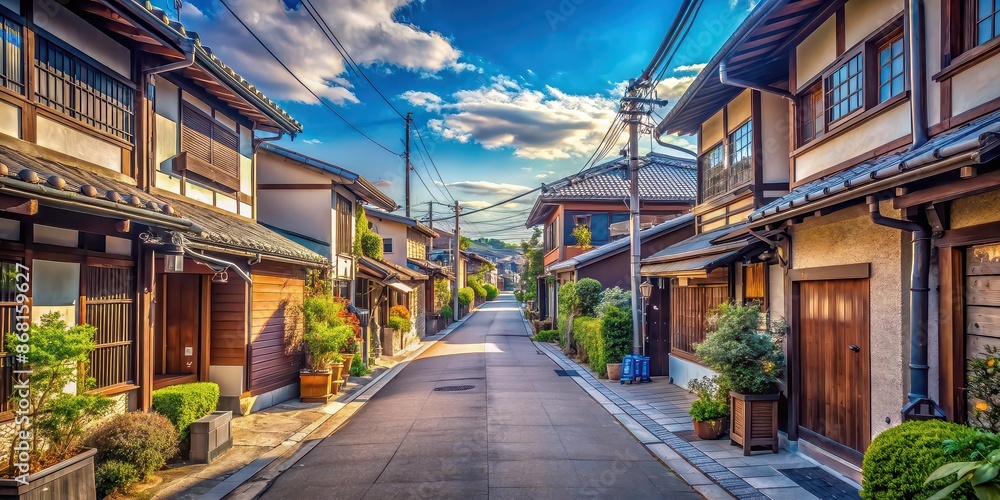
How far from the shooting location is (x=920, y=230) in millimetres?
5594

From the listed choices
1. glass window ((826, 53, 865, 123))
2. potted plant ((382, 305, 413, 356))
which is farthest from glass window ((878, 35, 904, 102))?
potted plant ((382, 305, 413, 356))

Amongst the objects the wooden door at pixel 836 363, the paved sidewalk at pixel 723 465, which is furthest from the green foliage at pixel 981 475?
the wooden door at pixel 836 363

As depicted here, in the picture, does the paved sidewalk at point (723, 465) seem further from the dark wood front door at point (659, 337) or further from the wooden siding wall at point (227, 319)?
the wooden siding wall at point (227, 319)

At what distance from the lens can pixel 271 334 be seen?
1223 centimetres

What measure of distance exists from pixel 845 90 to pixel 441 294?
3522 centimetres

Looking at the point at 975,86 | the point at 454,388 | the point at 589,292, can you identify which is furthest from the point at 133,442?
the point at 589,292

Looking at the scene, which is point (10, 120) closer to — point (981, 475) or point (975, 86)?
point (981, 475)

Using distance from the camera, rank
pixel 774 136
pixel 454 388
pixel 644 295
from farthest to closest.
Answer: pixel 644 295 < pixel 454 388 < pixel 774 136

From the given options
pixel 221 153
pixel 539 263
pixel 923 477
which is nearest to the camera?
pixel 923 477

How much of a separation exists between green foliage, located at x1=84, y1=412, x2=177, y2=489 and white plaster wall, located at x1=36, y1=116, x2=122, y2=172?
361 centimetres

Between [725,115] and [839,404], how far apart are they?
8023 mm

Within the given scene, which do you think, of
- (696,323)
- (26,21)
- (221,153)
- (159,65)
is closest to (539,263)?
(696,323)

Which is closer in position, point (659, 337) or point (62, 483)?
point (62, 483)

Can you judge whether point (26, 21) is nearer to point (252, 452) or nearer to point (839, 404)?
point (252, 452)
